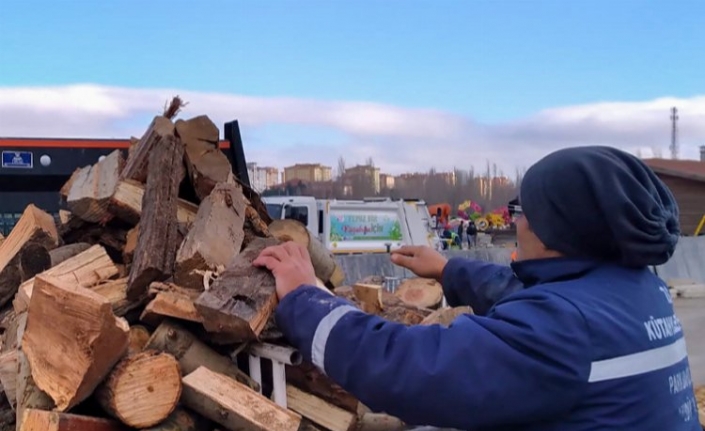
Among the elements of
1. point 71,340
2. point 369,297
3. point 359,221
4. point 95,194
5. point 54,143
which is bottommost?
point 359,221

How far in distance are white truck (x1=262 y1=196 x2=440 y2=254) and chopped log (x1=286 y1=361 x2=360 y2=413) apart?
11592 mm

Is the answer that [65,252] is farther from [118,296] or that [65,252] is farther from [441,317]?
[441,317]

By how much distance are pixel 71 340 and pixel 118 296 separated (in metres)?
0.92

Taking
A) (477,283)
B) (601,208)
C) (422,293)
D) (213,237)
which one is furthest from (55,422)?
(422,293)

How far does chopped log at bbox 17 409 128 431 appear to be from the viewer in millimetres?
2674

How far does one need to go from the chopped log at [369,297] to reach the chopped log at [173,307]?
4.34ft

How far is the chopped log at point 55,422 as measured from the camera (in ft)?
8.77

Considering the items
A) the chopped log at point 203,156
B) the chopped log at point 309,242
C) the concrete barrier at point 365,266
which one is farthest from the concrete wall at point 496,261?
the chopped log at point 203,156

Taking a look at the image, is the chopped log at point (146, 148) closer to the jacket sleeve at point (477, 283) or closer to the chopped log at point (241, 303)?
the chopped log at point (241, 303)

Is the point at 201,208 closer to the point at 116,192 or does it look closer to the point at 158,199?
A: the point at 158,199

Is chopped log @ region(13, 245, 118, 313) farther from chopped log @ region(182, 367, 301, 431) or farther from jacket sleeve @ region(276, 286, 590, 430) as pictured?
jacket sleeve @ region(276, 286, 590, 430)

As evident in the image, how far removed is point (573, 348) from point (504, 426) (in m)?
0.24

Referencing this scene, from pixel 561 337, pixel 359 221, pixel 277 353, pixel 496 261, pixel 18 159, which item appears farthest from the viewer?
pixel 359 221

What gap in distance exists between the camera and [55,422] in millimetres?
2668
